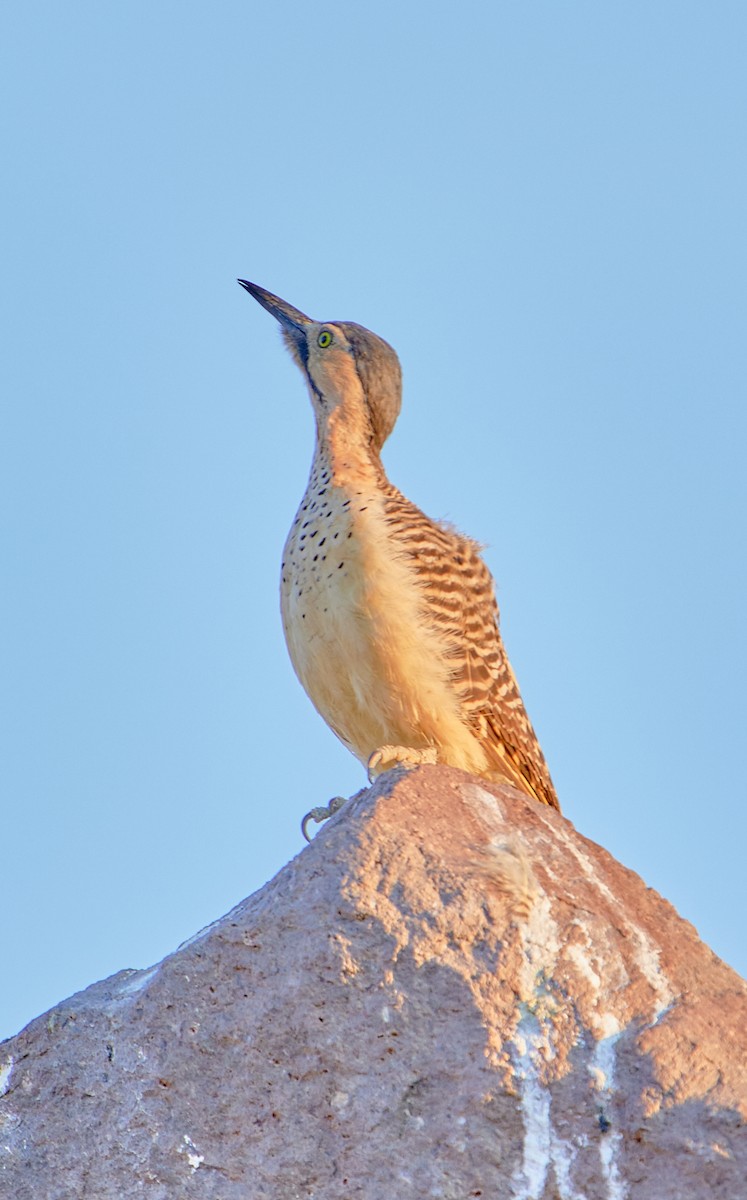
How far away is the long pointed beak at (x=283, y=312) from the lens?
8.47 meters

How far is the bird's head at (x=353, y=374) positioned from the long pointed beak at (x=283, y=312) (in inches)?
3.5

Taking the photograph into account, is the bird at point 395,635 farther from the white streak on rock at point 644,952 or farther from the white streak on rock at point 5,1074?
the white streak on rock at point 5,1074

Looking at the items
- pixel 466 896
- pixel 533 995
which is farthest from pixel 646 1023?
pixel 466 896

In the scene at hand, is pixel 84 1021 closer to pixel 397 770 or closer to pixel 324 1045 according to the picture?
pixel 324 1045

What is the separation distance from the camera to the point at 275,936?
466 centimetres

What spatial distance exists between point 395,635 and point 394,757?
0.49m

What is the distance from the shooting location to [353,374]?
7973 millimetres

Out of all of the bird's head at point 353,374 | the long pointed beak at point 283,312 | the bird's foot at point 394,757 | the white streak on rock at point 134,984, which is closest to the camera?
the white streak on rock at point 134,984

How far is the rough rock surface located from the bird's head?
3324 millimetres

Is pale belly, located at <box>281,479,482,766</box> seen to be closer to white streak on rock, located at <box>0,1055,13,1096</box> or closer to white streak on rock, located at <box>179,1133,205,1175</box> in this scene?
white streak on rock, located at <box>0,1055,13,1096</box>

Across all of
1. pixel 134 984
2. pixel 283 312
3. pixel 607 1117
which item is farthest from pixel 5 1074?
pixel 283 312

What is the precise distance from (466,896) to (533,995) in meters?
0.34

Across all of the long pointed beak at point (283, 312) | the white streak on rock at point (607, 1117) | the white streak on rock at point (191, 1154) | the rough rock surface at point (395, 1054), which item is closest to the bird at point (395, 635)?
the long pointed beak at point (283, 312)

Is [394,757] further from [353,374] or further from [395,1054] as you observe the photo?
[353,374]
